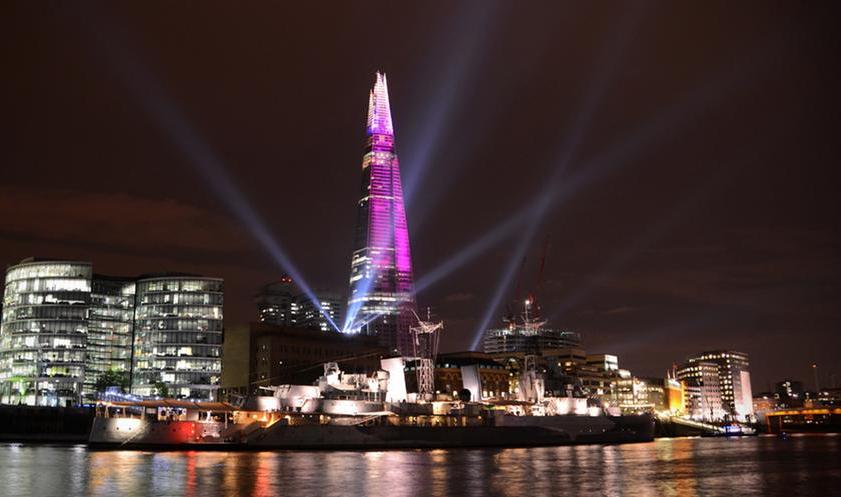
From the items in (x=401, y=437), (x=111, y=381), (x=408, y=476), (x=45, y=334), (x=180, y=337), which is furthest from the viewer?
(x=180, y=337)

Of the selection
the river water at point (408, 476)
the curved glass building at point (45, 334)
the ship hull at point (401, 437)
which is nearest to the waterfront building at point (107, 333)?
the curved glass building at point (45, 334)

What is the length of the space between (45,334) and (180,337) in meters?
29.0

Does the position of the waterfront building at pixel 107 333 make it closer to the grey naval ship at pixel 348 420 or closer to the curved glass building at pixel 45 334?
the curved glass building at pixel 45 334

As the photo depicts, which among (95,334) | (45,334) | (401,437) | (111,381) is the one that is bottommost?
(401,437)

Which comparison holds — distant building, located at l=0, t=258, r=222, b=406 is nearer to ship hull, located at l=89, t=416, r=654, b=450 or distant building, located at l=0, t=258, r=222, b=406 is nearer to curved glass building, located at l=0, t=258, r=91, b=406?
curved glass building, located at l=0, t=258, r=91, b=406

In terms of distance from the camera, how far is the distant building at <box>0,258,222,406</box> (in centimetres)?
17600

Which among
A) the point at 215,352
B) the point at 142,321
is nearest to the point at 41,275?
the point at 142,321

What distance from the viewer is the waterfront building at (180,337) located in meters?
186

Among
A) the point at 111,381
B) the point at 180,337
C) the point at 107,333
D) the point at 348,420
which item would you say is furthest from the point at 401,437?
the point at 107,333

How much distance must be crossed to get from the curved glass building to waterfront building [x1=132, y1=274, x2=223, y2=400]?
14261mm

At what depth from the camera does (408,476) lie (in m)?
60.0

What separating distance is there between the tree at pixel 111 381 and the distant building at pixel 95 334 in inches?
77.3

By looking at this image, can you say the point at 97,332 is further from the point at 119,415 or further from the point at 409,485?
the point at 409,485

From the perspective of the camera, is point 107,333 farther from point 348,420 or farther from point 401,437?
point 401,437
